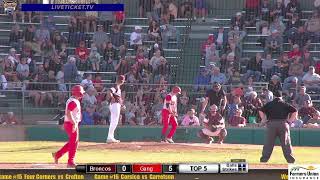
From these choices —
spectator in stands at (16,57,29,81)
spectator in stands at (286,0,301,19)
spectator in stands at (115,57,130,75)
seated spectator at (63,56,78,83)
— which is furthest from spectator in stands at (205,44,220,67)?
spectator in stands at (16,57,29,81)

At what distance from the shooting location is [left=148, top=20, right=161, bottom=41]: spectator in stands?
33.0m

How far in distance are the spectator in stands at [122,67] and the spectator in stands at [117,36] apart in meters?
1.64

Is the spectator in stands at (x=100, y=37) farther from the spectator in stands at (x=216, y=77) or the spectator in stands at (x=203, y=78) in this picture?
the spectator in stands at (x=216, y=77)

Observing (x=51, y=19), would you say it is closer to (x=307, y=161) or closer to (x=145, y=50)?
(x=145, y=50)

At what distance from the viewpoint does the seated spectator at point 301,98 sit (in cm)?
2856

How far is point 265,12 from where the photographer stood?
33312mm

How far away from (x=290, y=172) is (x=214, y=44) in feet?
51.2

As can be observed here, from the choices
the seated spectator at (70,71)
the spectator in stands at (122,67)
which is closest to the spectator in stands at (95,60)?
the spectator in stands at (122,67)

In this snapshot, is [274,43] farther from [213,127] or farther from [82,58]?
[82,58]

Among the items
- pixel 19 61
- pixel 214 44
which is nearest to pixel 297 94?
pixel 214 44

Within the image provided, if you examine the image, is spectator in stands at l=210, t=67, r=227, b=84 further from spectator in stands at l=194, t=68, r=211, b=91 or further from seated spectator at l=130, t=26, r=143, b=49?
seated spectator at l=130, t=26, r=143, b=49

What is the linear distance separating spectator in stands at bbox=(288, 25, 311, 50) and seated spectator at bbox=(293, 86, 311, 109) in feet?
11.2

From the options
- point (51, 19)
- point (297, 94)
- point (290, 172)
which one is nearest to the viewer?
point (290, 172)

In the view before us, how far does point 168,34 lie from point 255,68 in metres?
3.67
